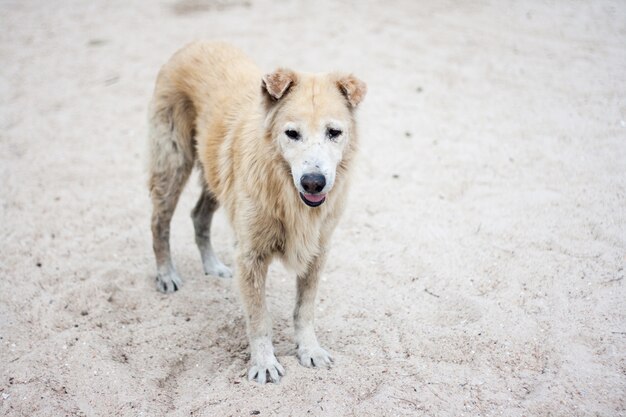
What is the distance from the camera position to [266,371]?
3.46 metres

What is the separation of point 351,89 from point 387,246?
1805 millimetres

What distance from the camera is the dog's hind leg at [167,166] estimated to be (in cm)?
442

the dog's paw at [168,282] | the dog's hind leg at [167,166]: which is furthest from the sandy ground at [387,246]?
Answer: the dog's hind leg at [167,166]

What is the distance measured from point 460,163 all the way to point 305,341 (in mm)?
3095

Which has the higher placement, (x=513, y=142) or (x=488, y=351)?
(x=513, y=142)

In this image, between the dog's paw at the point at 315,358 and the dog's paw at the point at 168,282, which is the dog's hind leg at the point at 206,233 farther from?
the dog's paw at the point at 315,358

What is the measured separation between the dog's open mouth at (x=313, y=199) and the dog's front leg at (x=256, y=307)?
0.55 m

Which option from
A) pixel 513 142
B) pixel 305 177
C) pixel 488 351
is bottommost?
pixel 488 351

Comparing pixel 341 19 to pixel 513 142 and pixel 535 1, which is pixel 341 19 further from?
pixel 513 142

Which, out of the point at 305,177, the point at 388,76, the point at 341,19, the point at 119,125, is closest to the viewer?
the point at 305,177

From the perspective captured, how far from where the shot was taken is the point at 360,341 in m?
3.83

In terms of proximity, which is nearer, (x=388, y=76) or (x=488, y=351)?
(x=488, y=351)

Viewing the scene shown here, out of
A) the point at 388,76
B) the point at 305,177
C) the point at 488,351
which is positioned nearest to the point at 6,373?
the point at 305,177

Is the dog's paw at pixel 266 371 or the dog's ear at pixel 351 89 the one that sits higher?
the dog's ear at pixel 351 89
